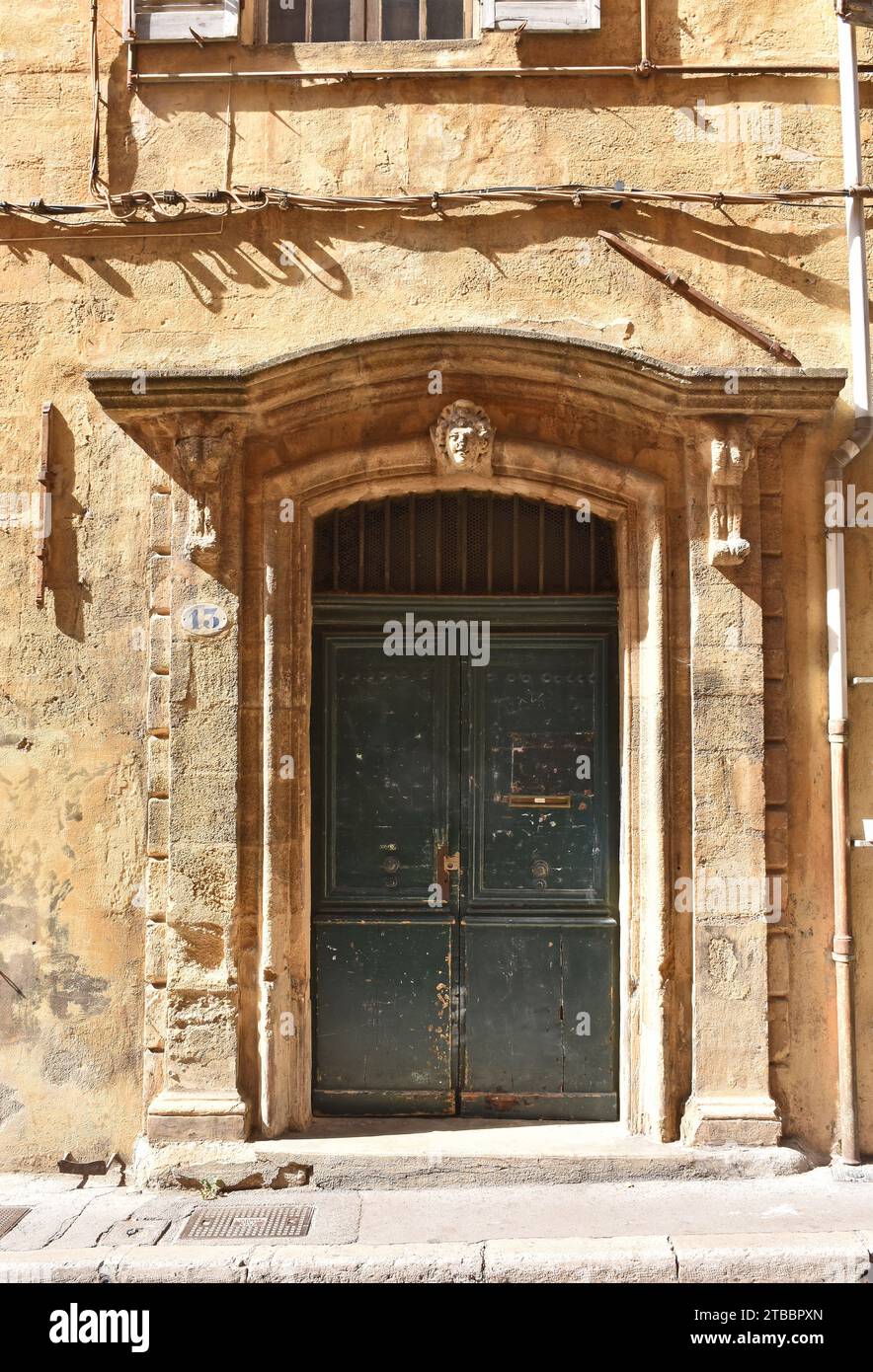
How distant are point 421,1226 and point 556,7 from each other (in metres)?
5.68

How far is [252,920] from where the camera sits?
5.00 meters

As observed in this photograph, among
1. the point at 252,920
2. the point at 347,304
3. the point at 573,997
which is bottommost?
the point at 573,997

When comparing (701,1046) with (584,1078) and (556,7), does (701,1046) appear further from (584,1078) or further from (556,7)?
(556,7)

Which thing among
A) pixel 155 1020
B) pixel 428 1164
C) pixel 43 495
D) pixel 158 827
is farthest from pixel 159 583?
pixel 428 1164

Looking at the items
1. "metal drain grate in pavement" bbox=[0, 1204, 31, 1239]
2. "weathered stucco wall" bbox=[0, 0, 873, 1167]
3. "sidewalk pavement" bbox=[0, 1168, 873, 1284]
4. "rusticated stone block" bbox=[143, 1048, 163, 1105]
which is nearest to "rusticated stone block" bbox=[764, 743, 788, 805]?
"weathered stucco wall" bbox=[0, 0, 873, 1167]

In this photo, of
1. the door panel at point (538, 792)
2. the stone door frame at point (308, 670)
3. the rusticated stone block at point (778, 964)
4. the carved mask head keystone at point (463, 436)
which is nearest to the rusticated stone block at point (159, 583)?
the stone door frame at point (308, 670)

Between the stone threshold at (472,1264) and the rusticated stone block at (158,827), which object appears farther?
the rusticated stone block at (158,827)

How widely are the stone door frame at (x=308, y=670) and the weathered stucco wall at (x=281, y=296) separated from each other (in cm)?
24

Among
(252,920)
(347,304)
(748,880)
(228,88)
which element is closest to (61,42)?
(228,88)

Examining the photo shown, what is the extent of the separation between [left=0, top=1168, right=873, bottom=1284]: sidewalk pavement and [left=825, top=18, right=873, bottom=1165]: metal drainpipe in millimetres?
A: 542

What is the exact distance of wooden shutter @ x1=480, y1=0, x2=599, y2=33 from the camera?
5125 mm

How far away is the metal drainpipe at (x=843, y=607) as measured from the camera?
16.0 ft

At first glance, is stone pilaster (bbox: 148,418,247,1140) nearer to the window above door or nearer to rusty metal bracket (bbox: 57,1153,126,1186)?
rusty metal bracket (bbox: 57,1153,126,1186)

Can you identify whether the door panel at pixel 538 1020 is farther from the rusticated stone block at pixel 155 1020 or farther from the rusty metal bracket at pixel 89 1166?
the rusty metal bracket at pixel 89 1166
